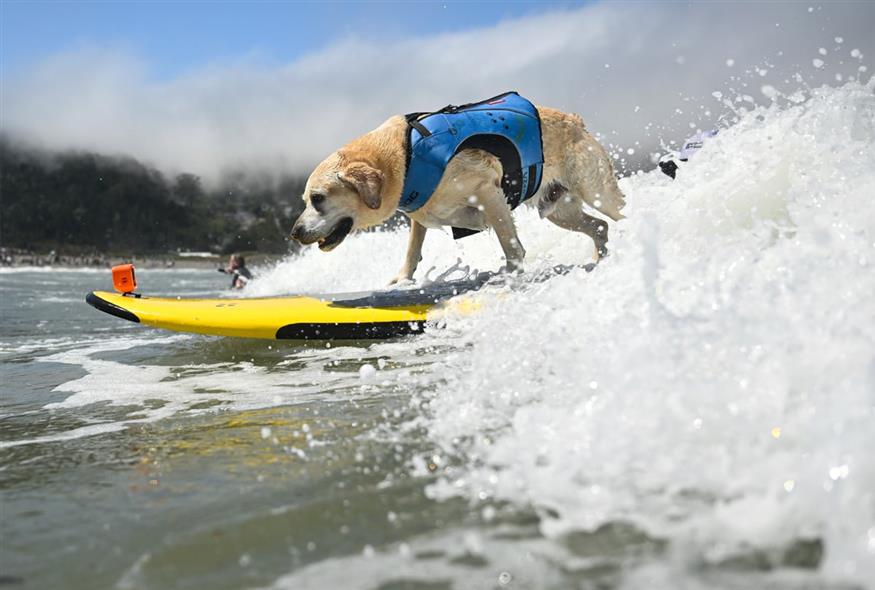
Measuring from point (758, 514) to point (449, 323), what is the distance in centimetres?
323

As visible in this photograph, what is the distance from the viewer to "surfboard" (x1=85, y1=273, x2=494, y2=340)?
187 inches

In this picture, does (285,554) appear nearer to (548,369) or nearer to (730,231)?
(548,369)

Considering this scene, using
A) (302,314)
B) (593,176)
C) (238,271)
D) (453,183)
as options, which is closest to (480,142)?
(453,183)

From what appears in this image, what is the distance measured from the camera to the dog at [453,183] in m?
4.98

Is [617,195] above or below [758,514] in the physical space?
above

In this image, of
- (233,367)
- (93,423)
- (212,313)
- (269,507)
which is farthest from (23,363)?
(269,507)

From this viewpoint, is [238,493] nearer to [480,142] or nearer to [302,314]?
[302,314]

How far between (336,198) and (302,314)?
0.91 meters

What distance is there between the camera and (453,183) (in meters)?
5.32

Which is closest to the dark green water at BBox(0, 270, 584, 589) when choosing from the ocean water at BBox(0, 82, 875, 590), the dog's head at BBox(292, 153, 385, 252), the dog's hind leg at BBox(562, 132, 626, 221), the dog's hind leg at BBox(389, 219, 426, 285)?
the ocean water at BBox(0, 82, 875, 590)

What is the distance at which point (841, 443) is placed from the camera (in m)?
1.48

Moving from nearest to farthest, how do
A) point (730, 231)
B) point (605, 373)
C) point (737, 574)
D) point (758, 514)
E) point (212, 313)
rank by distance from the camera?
point (737, 574) → point (758, 514) → point (605, 373) → point (730, 231) → point (212, 313)

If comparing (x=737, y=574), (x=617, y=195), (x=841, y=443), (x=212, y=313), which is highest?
(x=617, y=195)

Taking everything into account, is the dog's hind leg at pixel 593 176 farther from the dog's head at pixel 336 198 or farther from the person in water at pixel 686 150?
the dog's head at pixel 336 198
